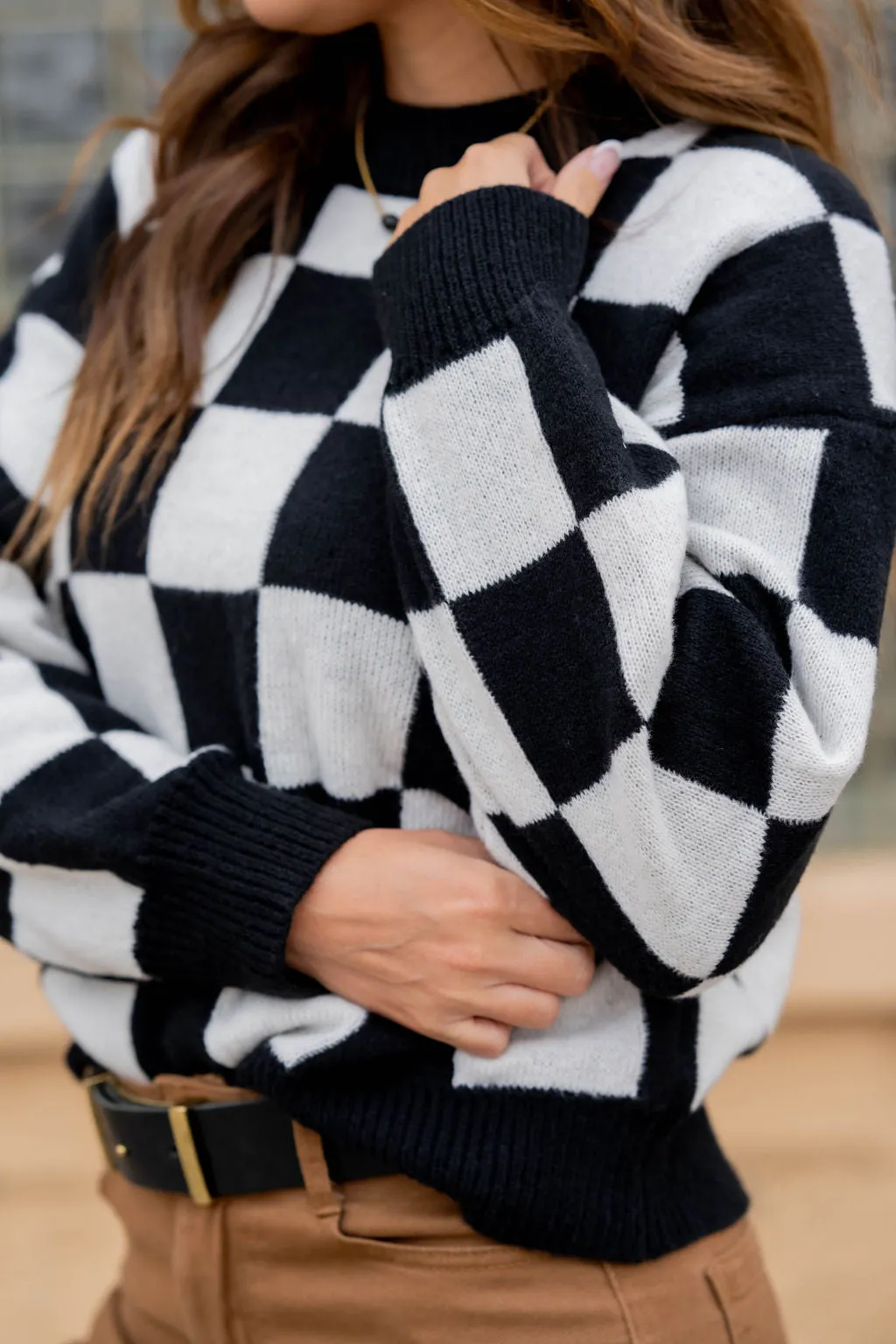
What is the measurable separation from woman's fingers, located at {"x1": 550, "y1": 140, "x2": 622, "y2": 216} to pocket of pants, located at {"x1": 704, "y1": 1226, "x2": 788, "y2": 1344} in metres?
0.72

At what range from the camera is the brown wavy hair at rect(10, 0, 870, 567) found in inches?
39.4

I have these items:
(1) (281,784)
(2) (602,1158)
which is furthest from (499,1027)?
(1) (281,784)

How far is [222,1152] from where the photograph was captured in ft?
3.24

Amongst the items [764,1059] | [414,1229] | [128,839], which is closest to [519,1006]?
[414,1229]

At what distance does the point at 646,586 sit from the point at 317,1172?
46 cm

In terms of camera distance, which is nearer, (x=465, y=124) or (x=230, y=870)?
(x=230, y=870)

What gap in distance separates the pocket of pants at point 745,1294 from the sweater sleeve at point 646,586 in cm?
24

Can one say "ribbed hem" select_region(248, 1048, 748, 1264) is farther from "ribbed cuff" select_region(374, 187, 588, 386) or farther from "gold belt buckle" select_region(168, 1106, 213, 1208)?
"ribbed cuff" select_region(374, 187, 588, 386)

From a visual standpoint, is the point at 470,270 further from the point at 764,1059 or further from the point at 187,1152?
the point at 764,1059

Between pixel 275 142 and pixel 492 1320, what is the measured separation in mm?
913

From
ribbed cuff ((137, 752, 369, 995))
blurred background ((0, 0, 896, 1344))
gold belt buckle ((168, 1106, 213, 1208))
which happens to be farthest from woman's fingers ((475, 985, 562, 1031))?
blurred background ((0, 0, 896, 1344))

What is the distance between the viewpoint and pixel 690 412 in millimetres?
895

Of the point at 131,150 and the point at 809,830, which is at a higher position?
the point at 131,150

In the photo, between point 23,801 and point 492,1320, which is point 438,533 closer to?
point 23,801
